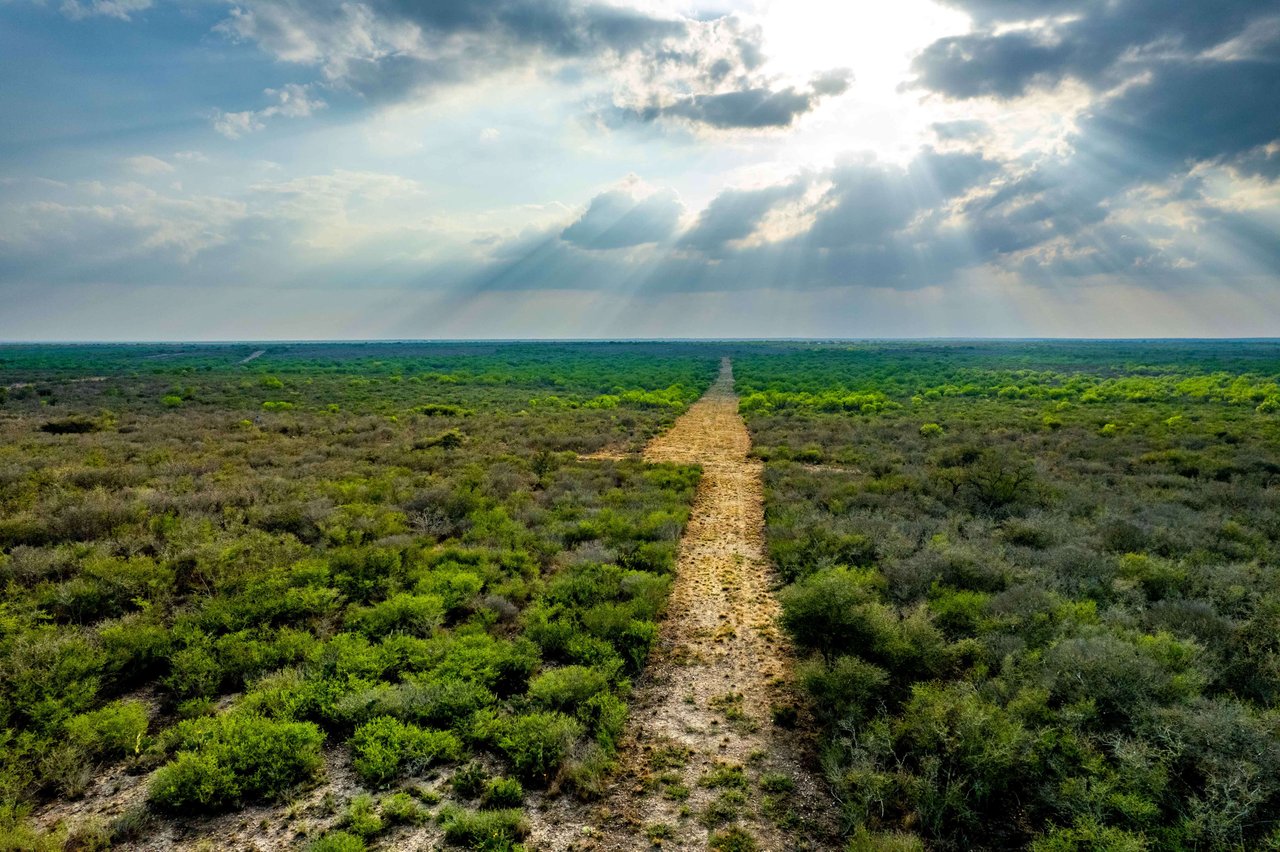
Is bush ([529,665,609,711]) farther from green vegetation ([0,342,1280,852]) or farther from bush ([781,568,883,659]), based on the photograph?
bush ([781,568,883,659])

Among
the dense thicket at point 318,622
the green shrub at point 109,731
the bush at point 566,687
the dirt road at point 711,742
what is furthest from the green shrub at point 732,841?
the green shrub at point 109,731

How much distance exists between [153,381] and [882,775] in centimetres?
6802

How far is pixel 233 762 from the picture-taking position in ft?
19.3

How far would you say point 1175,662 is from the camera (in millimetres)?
6836

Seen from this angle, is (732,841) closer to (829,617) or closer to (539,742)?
(539,742)

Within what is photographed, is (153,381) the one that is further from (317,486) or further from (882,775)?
(882,775)

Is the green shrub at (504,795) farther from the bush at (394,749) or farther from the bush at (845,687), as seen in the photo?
the bush at (845,687)

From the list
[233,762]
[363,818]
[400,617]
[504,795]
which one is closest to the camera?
[363,818]

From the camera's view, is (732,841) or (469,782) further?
(469,782)

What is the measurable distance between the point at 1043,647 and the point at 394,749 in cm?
846

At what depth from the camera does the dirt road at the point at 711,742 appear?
5492mm

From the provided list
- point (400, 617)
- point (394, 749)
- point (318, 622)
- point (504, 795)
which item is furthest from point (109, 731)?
point (504, 795)

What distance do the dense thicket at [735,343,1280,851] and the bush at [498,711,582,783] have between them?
2.96 m

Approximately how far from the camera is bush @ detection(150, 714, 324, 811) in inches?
221
